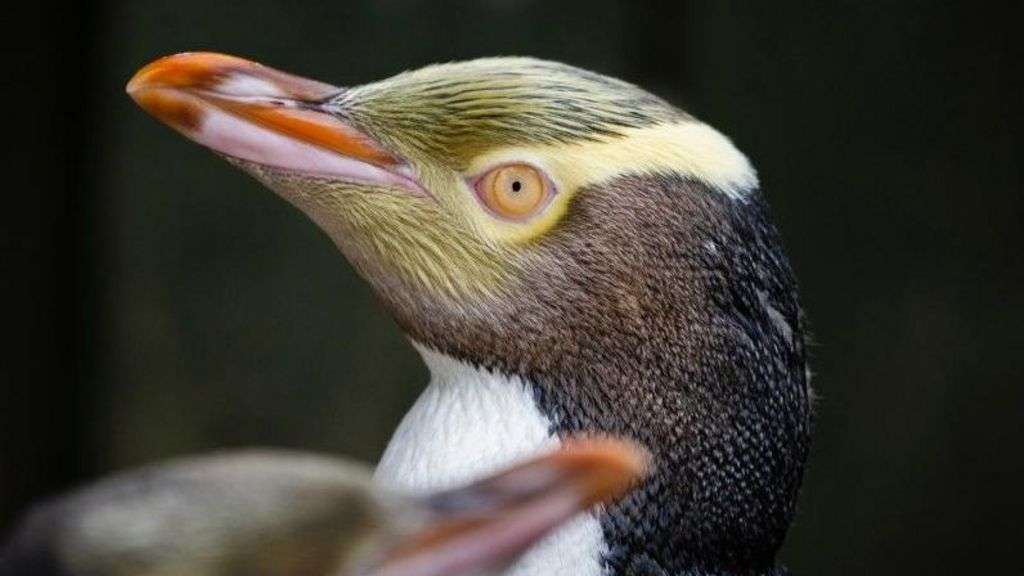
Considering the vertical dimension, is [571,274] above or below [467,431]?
above

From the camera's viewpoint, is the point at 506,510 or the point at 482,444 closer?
the point at 506,510

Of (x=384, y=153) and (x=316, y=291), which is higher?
(x=384, y=153)

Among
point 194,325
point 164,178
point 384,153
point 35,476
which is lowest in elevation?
point 35,476

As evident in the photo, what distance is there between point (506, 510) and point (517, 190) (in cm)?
39

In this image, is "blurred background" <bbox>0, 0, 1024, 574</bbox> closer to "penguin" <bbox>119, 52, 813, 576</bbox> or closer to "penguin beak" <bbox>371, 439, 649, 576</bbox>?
"penguin" <bbox>119, 52, 813, 576</bbox>

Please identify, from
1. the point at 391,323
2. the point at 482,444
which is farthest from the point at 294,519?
the point at 391,323

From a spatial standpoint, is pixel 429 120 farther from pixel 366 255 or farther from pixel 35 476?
pixel 35 476

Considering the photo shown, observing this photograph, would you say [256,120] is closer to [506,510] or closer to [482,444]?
[482,444]

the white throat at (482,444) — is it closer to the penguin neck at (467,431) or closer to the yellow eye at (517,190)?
the penguin neck at (467,431)

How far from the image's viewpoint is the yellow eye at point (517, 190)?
1163 mm

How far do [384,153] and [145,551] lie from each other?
510 mm

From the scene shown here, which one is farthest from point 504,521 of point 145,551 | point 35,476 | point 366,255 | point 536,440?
point 35,476

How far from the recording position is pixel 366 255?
1212 mm

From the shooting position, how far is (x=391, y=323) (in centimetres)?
294
